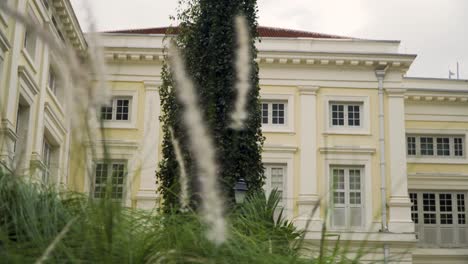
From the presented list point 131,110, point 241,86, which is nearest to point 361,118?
point 131,110

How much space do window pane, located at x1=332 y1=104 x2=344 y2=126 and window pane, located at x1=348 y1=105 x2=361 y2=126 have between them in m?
0.24

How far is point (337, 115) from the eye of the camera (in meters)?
24.2

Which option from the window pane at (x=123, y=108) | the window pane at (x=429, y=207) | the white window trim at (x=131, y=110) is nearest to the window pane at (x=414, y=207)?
the window pane at (x=429, y=207)

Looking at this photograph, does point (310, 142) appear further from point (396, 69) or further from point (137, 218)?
point (137, 218)

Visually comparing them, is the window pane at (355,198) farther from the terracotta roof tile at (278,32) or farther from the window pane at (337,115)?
the terracotta roof tile at (278,32)

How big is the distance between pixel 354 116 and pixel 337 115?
20.5 inches

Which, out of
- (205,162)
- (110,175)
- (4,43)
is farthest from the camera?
(4,43)

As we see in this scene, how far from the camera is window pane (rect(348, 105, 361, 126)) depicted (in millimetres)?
24156

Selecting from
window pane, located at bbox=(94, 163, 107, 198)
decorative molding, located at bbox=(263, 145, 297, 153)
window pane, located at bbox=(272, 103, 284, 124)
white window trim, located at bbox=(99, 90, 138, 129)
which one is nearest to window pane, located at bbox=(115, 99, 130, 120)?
white window trim, located at bbox=(99, 90, 138, 129)

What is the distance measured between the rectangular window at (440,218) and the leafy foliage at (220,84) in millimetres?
13030

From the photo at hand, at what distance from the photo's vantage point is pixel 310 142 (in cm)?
2383

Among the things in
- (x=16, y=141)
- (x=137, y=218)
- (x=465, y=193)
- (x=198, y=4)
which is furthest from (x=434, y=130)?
(x=137, y=218)

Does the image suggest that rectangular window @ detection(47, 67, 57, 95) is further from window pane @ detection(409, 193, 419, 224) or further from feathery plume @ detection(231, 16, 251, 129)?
feathery plume @ detection(231, 16, 251, 129)

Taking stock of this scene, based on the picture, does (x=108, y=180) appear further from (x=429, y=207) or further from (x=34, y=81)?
(x=429, y=207)
